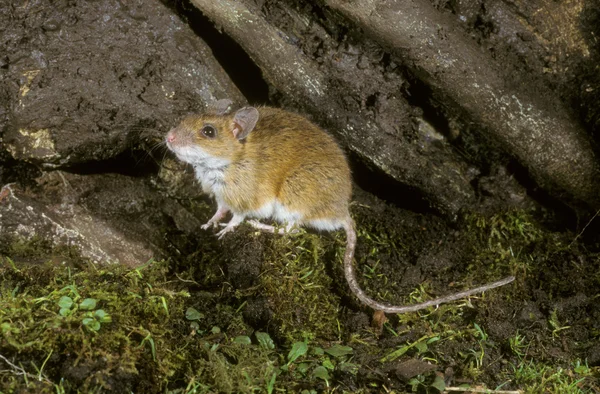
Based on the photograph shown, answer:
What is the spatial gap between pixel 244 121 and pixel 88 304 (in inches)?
71.7

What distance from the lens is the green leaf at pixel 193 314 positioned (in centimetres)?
410

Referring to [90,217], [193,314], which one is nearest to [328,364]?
[193,314]

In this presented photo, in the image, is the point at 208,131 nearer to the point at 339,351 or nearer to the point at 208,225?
the point at 208,225

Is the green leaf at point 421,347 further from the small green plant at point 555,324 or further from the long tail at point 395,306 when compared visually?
the small green plant at point 555,324

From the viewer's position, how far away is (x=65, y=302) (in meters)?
3.71

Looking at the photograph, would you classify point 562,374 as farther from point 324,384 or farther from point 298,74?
point 298,74

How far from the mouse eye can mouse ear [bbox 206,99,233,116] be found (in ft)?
0.73

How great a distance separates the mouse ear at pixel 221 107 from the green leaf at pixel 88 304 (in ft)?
6.09

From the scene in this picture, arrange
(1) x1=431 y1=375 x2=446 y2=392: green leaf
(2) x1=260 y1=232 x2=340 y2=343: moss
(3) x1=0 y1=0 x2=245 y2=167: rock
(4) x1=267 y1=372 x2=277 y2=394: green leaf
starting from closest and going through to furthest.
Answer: (4) x1=267 y1=372 x2=277 y2=394: green leaf < (1) x1=431 y1=375 x2=446 y2=392: green leaf < (2) x1=260 y1=232 x2=340 y2=343: moss < (3) x1=0 y1=0 x2=245 y2=167: rock

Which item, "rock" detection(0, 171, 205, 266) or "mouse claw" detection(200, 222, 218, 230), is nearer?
"rock" detection(0, 171, 205, 266)

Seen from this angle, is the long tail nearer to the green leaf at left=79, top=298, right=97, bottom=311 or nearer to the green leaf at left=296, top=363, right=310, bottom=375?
the green leaf at left=296, top=363, right=310, bottom=375

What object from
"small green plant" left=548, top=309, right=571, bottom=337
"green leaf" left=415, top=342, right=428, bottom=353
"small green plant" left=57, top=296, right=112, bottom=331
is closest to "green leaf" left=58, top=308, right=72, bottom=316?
"small green plant" left=57, top=296, right=112, bottom=331

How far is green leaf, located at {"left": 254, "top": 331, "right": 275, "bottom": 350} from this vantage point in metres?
4.05

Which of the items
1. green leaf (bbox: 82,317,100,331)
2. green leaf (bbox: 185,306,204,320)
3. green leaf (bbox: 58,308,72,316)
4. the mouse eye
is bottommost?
green leaf (bbox: 58,308,72,316)
